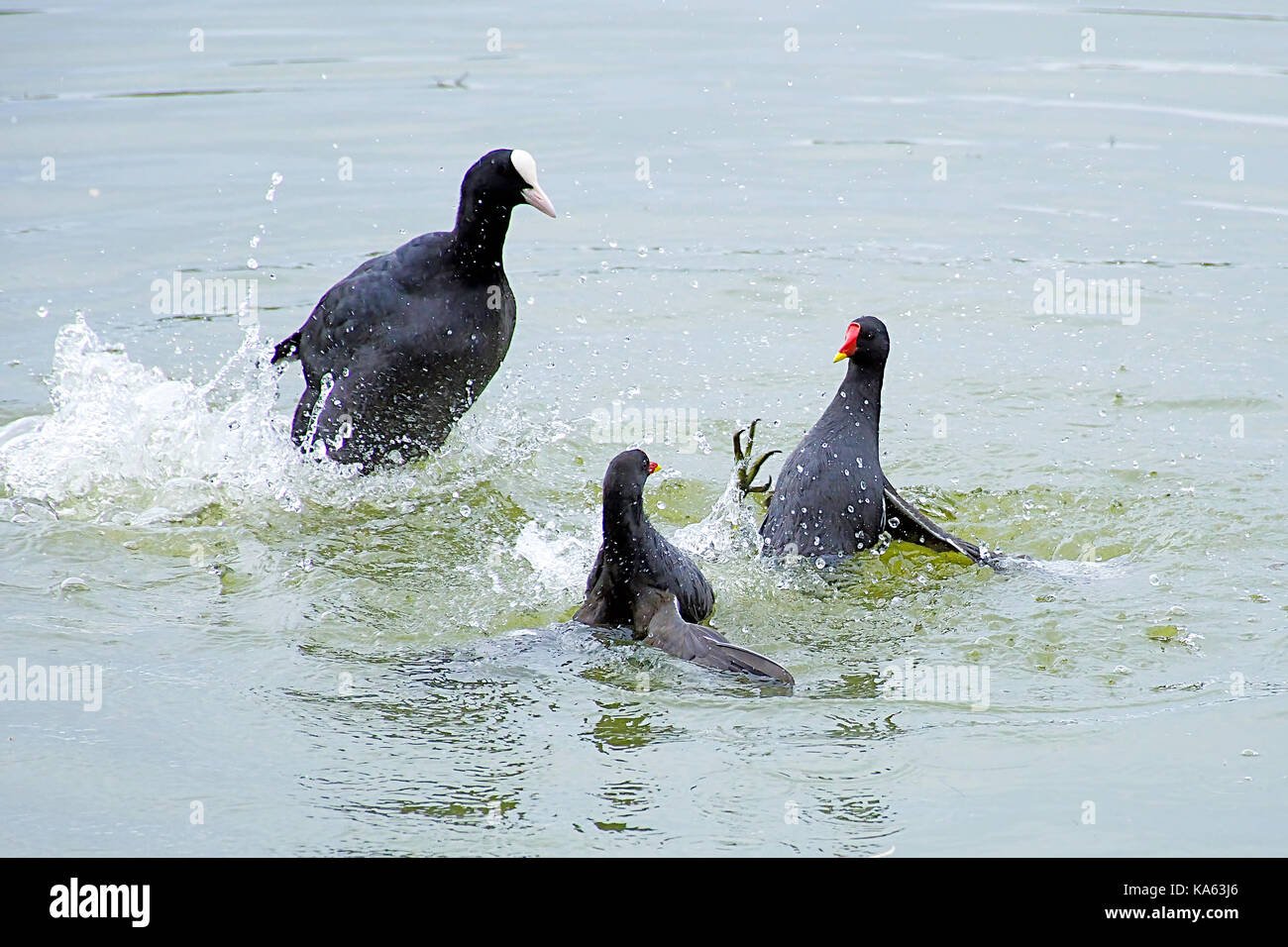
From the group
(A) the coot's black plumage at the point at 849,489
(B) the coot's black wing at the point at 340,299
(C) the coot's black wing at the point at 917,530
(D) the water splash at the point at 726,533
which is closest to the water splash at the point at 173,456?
(B) the coot's black wing at the point at 340,299

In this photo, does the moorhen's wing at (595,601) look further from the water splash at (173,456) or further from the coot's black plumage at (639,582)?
the water splash at (173,456)

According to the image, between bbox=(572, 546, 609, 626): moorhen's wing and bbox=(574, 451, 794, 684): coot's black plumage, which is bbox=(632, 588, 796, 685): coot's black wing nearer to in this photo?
bbox=(574, 451, 794, 684): coot's black plumage

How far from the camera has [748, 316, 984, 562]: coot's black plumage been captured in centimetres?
538

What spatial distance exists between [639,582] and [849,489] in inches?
42.6

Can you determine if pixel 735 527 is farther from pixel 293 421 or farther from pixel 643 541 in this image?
pixel 293 421

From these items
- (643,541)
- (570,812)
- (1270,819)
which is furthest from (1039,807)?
(643,541)

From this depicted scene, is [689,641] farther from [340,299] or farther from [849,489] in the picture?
[340,299]

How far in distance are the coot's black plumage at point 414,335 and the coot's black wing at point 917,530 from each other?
1.76m

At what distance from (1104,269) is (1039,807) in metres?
5.63

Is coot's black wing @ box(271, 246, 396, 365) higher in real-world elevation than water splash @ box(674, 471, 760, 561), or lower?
higher

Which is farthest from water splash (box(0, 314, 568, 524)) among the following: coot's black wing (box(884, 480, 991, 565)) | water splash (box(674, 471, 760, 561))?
coot's black wing (box(884, 480, 991, 565))

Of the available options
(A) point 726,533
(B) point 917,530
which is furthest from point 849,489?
(A) point 726,533

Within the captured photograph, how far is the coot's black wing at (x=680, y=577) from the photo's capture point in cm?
473

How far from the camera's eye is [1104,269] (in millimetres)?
8734
